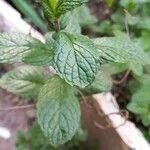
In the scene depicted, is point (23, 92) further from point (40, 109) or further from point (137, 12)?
point (137, 12)

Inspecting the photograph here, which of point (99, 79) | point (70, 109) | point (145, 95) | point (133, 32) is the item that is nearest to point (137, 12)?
point (133, 32)

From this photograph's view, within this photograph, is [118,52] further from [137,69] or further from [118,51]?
[137,69]

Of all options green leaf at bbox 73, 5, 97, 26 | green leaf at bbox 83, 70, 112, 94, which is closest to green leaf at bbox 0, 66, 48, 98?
green leaf at bbox 83, 70, 112, 94

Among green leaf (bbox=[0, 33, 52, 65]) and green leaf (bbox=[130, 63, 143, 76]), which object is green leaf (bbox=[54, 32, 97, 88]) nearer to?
green leaf (bbox=[0, 33, 52, 65])

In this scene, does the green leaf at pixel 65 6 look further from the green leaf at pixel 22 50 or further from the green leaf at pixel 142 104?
the green leaf at pixel 142 104

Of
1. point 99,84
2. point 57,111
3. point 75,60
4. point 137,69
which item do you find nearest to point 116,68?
point 137,69

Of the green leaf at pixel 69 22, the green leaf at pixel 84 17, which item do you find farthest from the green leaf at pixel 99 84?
the green leaf at pixel 84 17
